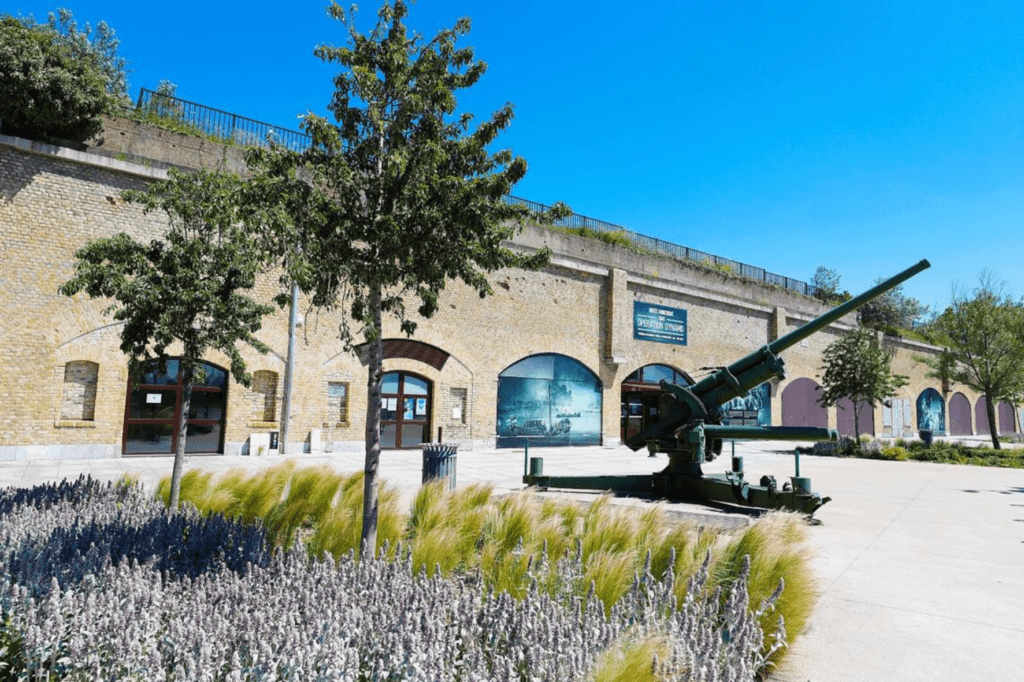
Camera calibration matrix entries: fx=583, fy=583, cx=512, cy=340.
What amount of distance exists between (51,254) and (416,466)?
421 inches

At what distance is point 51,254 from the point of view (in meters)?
14.7

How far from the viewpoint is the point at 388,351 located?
1997 cm

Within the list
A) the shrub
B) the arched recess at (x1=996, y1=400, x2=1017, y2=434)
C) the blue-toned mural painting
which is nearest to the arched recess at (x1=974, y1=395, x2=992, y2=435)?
the arched recess at (x1=996, y1=400, x2=1017, y2=434)

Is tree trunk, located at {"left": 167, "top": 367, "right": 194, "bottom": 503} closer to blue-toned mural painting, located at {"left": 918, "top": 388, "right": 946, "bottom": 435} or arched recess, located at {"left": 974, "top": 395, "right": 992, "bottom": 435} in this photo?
blue-toned mural painting, located at {"left": 918, "top": 388, "right": 946, "bottom": 435}

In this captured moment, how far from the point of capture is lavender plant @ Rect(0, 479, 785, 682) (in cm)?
252

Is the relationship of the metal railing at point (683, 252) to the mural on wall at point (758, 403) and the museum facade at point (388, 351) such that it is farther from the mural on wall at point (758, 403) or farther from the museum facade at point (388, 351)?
the mural on wall at point (758, 403)

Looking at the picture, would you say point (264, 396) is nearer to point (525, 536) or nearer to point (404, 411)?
point (404, 411)

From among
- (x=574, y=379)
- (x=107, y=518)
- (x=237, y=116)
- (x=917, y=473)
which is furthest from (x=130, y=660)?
(x=574, y=379)

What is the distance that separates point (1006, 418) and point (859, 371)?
40275mm

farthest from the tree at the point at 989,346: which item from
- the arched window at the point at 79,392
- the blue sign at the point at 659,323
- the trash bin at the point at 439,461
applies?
the arched window at the point at 79,392

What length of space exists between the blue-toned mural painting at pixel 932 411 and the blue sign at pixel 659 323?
Result: 26.8 m

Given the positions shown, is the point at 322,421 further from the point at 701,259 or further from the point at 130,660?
the point at 701,259

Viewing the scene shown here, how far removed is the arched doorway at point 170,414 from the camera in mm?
16266

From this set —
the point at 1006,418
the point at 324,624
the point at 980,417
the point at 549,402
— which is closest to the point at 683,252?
the point at 549,402
